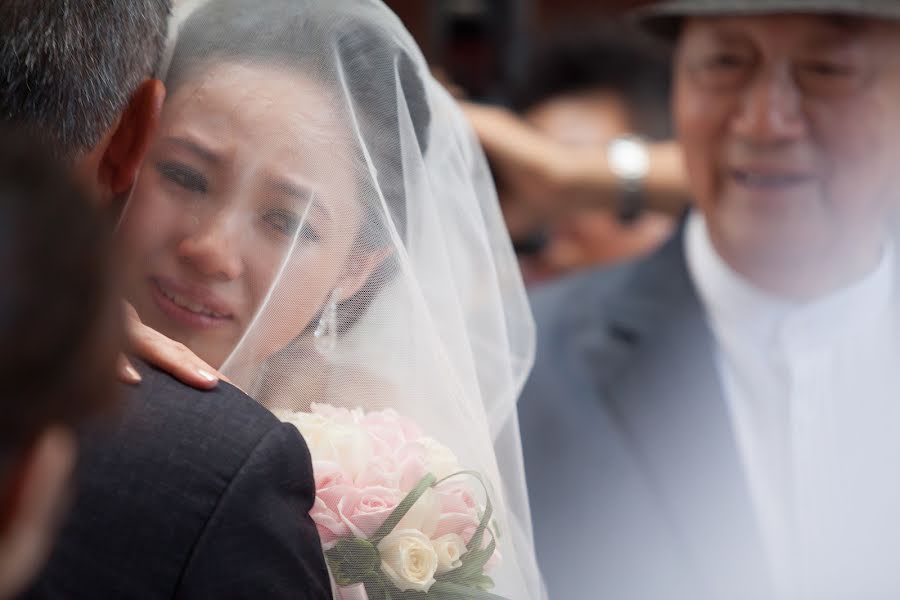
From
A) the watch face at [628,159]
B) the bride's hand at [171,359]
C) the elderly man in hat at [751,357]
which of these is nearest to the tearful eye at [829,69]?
the elderly man in hat at [751,357]

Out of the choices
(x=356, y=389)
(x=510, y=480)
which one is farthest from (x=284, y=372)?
(x=510, y=480)

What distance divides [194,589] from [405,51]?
1.79 feet

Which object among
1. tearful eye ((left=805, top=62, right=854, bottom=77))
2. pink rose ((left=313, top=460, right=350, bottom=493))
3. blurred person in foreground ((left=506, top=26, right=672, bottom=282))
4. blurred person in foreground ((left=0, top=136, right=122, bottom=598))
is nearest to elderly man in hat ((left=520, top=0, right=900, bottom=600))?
tearful eye ((left=805, top=62, right=854, bottom=77))

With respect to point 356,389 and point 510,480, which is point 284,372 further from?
point 510,480

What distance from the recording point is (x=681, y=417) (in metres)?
1.93

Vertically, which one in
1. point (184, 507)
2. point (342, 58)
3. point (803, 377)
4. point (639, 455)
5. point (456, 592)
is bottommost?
point (639, 455)

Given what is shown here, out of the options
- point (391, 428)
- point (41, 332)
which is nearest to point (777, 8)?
point (391, 428)

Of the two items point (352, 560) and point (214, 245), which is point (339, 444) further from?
point (214, 245)

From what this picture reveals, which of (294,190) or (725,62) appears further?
(725,62)

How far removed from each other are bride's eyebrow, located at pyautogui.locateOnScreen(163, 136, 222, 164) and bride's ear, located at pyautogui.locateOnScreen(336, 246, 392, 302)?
0.15m

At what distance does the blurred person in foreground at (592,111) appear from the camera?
9.39 feet

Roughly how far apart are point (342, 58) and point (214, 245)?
21cm

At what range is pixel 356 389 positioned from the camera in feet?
3.39

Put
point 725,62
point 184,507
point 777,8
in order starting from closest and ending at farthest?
1. point 184,507
2. point 777,8
3. point 725,62
